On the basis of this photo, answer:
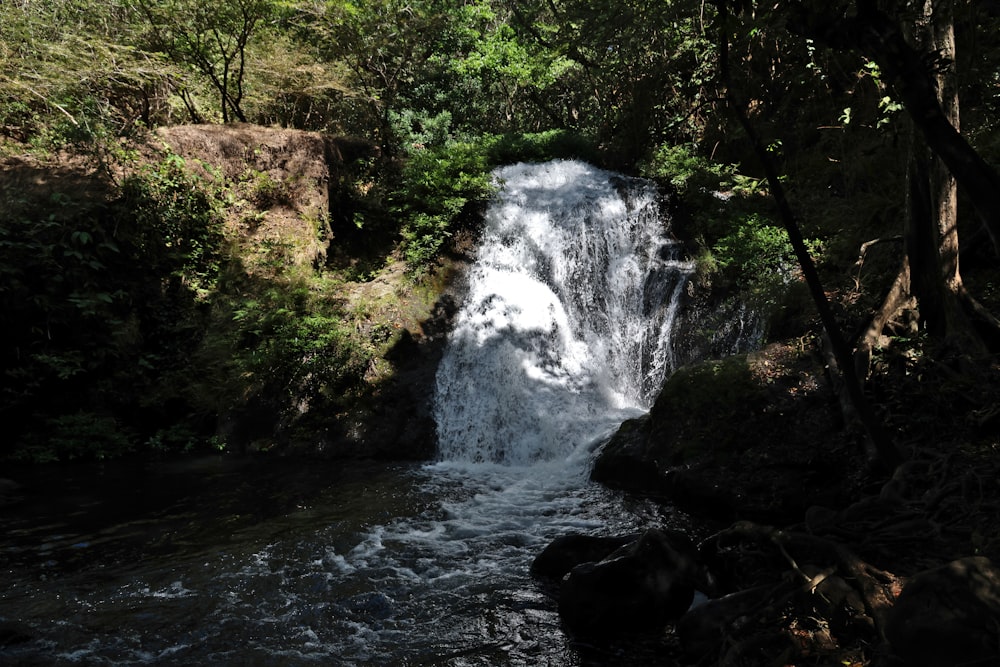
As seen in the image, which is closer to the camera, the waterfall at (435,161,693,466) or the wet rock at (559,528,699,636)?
the wet rock at (559,528,699,636)

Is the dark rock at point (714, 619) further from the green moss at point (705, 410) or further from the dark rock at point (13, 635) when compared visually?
the dark rock at point (13, 635)

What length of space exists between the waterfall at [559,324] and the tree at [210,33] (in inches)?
250

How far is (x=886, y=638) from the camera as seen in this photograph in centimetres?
302

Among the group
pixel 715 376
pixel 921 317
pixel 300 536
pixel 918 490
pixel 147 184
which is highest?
pixel 147 184

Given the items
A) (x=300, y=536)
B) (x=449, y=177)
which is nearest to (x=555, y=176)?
(x=449, y=177)

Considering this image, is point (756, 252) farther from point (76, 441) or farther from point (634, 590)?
point (76, 441)

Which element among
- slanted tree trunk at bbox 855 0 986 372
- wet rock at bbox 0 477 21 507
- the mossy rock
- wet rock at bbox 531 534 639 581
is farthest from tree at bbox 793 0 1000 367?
wet rock at bbox 0 477 21 507

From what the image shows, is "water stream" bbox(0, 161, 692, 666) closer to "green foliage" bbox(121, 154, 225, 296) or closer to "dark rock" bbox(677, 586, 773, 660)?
"dark rock" bbox(677, 586, 773, 660)

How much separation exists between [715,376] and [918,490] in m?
3.18

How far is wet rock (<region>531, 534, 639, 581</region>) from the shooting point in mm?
5246

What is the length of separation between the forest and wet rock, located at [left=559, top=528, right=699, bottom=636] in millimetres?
610

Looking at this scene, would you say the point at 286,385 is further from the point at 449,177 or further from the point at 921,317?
the point at 921,317

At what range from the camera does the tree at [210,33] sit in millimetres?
12367

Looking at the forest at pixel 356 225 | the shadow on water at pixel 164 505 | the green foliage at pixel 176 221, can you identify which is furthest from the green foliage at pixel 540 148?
the shadow on water at pixel 164 505
